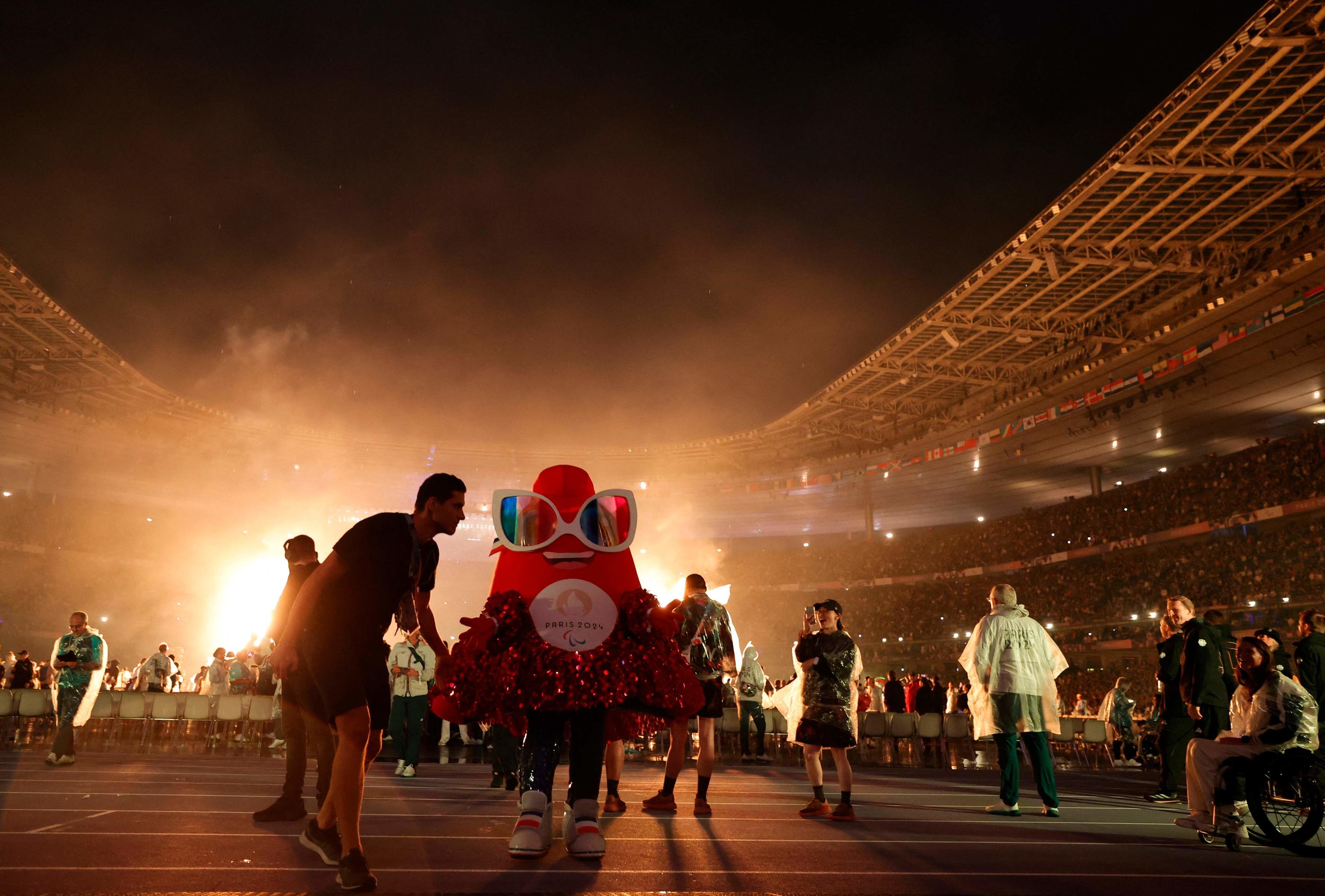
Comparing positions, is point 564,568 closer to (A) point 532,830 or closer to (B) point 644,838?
(A) point 532,830

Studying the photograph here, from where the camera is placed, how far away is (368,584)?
3.28 m

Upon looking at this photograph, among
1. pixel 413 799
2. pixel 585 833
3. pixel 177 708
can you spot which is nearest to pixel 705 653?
pixel 413 799

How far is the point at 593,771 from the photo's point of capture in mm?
3705

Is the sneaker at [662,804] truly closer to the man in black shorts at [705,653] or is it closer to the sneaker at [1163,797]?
the man in black shorts at [705,653]

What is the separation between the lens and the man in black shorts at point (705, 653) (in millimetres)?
5805

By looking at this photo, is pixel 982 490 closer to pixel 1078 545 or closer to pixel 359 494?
pixel 1078 545

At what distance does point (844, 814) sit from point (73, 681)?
7.42 meters

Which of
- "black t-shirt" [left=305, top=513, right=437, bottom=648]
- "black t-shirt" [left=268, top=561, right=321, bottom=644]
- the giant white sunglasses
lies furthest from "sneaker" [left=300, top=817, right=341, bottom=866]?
"black t-shirt" [left=268, top=561, right=321, bottom=644]

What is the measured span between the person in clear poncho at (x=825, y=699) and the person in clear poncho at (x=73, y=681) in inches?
262

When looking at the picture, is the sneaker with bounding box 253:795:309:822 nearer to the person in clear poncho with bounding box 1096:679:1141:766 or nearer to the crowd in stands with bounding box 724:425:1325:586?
the person in clear poncho with bounding box 1096:679:1141:766

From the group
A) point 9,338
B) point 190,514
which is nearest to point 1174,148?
point 9,338

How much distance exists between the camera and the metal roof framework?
40.0 ft

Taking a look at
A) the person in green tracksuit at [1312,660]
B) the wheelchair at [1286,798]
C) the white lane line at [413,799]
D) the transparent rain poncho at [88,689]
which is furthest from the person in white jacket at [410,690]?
the person in green tracksuit at [1312,660]

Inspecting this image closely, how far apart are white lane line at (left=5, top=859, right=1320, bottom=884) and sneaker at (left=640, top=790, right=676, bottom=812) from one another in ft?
6.72
